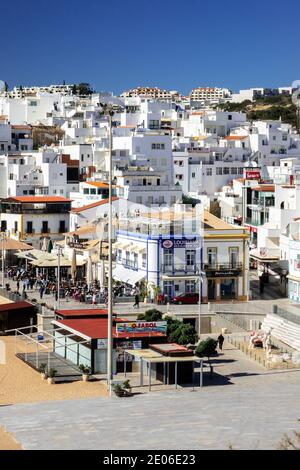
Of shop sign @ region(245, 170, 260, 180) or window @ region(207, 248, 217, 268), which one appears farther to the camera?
shop sign @ region(245, 170, 260, 180)

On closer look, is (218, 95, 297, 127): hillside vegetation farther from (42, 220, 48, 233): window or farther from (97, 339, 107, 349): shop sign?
(97, 339, 107, 349): shop sign

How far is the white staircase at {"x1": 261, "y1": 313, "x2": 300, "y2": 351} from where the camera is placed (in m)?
40.5

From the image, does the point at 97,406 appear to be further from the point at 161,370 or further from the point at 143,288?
the point at 143,288

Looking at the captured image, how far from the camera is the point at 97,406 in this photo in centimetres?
2866

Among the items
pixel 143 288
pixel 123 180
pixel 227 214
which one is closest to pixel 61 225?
pixel 123 180

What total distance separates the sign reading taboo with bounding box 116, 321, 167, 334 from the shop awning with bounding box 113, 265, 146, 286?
12794 millimetres

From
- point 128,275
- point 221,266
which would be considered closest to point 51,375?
point 128,275

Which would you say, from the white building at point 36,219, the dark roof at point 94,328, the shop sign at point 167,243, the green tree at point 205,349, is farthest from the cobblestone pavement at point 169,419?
the white building at point 36,219

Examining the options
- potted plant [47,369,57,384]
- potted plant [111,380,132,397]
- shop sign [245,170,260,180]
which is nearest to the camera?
potted plant [111,380,132,397]

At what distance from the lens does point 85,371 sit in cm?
3353

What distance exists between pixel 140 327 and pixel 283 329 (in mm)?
8939

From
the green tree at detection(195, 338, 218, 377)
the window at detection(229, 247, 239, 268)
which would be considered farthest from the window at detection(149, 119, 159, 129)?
the green tree at detection(195, 338, 218, 377)

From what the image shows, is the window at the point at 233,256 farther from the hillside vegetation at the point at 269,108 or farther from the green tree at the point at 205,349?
the hillside vegetation at the point at 269,108
